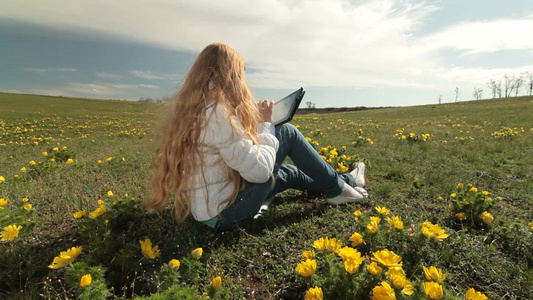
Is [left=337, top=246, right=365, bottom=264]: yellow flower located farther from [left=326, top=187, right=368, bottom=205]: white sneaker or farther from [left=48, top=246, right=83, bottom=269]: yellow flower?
[left=48, top=246, right=83, bottom=269]: yellow flower

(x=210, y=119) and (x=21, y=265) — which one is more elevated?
(x=210, y=119)

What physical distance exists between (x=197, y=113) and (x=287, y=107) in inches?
34.2

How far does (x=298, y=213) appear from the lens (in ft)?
10.1

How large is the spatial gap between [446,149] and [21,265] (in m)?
7.60

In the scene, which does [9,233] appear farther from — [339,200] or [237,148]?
[339,200]

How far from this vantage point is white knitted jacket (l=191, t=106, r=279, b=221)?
6.72 feet

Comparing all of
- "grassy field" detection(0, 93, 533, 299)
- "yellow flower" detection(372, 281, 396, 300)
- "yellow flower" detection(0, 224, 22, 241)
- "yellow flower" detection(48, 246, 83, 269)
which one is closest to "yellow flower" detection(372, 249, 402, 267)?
"grassy field" detection(0, 93, 533, 299)

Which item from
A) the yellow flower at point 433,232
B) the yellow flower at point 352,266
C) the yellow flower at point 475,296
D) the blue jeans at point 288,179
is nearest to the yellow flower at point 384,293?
the yellow flower at point 352,266

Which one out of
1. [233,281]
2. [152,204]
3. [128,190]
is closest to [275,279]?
[233,281]

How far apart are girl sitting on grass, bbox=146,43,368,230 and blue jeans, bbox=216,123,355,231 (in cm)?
1

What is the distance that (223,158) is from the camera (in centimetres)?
216

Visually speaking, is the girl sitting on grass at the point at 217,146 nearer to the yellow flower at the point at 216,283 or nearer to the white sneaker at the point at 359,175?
the yellow flower at the point at 216,283

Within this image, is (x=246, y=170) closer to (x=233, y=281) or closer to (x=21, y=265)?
(x=233, y=281)

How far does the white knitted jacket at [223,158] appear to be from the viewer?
2047 millimetres
